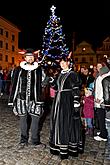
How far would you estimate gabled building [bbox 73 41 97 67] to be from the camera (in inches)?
2367

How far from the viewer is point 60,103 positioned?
18.1 feet

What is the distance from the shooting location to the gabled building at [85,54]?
6012 cm

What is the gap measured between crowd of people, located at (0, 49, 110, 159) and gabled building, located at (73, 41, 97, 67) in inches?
2086

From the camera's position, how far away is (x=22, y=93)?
6.18 meters

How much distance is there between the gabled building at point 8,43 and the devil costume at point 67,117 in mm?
43109

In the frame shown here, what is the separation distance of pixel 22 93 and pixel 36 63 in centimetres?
70

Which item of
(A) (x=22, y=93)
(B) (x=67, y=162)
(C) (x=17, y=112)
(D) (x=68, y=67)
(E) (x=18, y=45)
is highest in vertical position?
(E) (x=18, y=45)

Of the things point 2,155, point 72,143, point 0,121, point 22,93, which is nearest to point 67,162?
point 72,143

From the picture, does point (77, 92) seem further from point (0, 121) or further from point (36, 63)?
point (0, 121)

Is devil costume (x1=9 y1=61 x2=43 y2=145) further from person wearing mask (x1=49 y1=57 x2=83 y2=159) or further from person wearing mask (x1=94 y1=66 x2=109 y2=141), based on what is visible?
person wearing mask (x1=94 y1=66 x2=109 y2=141)

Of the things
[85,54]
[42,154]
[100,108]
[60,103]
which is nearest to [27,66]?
[60,103]

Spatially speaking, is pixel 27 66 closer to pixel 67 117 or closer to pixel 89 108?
pixel 67 117

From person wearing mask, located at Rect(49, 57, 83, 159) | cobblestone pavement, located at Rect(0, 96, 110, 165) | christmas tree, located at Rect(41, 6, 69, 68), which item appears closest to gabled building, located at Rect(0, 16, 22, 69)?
christmas tree, located at Rect(41, 6, 69, 68)

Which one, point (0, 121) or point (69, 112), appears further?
point (0, 121)
